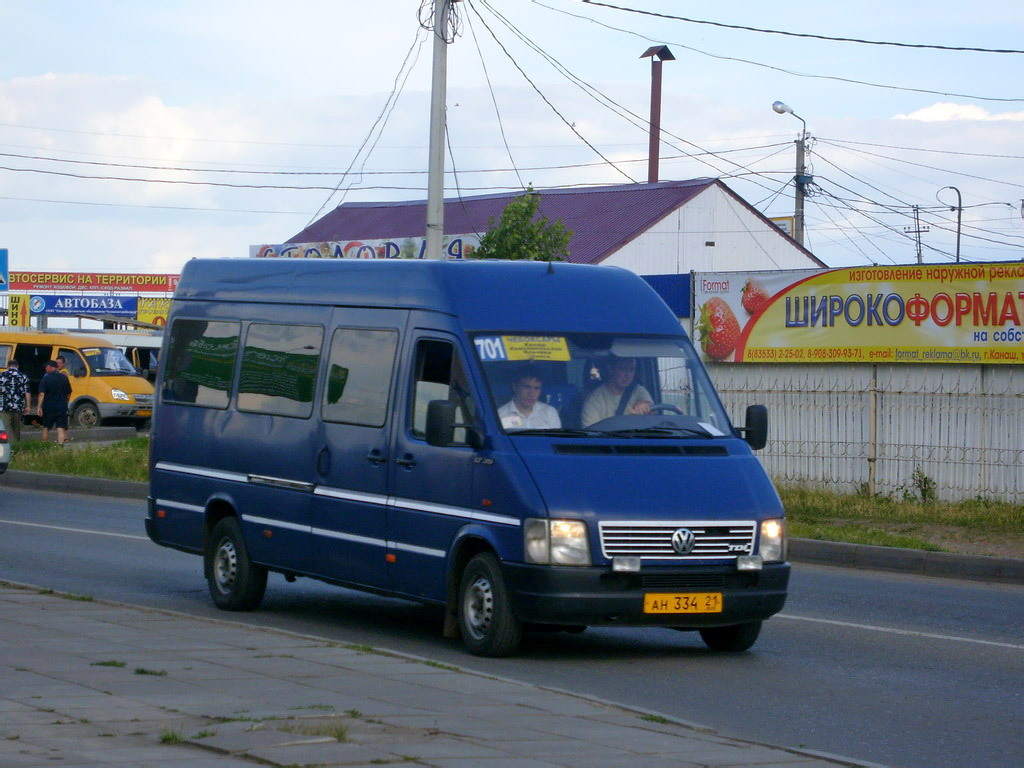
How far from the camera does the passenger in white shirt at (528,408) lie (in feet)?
30.3

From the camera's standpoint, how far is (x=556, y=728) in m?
6.71

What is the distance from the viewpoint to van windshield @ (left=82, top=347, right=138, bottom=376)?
36.4 meters

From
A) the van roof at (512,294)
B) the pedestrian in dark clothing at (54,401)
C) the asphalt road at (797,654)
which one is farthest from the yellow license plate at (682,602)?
the pedestrian in dark clothing at (54,401)

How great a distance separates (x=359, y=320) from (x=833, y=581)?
5.87m

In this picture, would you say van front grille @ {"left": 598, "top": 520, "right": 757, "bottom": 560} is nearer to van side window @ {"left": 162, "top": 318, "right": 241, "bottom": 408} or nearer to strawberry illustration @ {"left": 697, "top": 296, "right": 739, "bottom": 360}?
van side window @ {"left": 162, "top": 318, "right": 241, "bottom": 408}

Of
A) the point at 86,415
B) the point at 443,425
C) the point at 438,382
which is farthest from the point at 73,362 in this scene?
the point at 443,425

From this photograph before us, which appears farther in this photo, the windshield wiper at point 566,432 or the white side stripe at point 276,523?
Result: the white side stripe at point 276,523

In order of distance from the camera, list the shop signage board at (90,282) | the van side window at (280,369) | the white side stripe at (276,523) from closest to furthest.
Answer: the white side stripe at (276,523) → the van side window at (280,369) → the shop signage board at (90,282)

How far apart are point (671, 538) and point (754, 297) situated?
14.9 meters

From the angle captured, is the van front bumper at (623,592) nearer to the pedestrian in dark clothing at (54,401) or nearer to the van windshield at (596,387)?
the van windshield at (596,387)

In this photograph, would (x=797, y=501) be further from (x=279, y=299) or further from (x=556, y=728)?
(x=556, y=728)

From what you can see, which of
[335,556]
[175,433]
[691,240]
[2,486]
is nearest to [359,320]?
[335,556]

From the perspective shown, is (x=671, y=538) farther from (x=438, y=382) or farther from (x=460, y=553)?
(x=438, y=382)

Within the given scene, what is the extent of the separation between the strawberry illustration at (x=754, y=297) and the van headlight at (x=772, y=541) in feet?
46.4
